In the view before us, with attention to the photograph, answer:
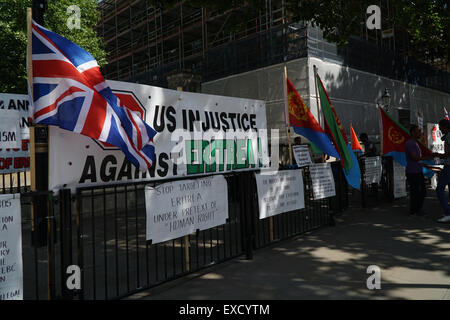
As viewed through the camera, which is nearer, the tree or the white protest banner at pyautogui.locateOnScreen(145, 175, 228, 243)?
the white protest banner at pyautogui.locateOnScreen(145, 175, 228, 243)

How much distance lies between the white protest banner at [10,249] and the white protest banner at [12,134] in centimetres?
541

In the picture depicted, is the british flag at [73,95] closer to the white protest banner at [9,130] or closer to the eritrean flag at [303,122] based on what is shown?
the eritrean flag at [303,122]

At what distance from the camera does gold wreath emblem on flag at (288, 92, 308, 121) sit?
6695 millimetres

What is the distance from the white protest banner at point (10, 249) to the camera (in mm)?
2982

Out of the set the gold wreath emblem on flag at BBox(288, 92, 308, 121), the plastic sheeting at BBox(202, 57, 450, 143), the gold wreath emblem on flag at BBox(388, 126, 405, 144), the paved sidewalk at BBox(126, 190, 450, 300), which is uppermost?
the plastic sheeting at BBox(202, 57, 450, 143)

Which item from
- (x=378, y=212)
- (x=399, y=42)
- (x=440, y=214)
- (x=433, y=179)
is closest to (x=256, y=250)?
(x=378, y=212)

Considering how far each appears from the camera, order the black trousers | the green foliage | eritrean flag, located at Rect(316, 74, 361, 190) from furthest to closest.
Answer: the green foliage → the black trousers → eritrean flag, located at Rect(316, 74, 361, 190)

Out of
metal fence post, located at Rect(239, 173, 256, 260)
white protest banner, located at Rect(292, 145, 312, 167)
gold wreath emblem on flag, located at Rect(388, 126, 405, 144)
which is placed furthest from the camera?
gold wreath emblem on flag, located at Rect(388, 126, 405, 144)

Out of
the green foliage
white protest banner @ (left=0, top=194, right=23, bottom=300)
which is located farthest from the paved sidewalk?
the green foliage

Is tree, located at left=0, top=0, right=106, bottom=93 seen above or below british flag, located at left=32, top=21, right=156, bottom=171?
above

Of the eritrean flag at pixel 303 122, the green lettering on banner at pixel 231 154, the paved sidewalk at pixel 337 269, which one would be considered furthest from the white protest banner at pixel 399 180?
the green lettering on banner at pixel 231 154

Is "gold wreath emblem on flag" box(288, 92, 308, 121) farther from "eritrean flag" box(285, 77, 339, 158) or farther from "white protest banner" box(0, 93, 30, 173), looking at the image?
"white protest banner" box(0, 93, 30, 173)

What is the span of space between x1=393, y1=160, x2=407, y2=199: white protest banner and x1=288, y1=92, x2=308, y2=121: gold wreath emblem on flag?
4.40 meters
